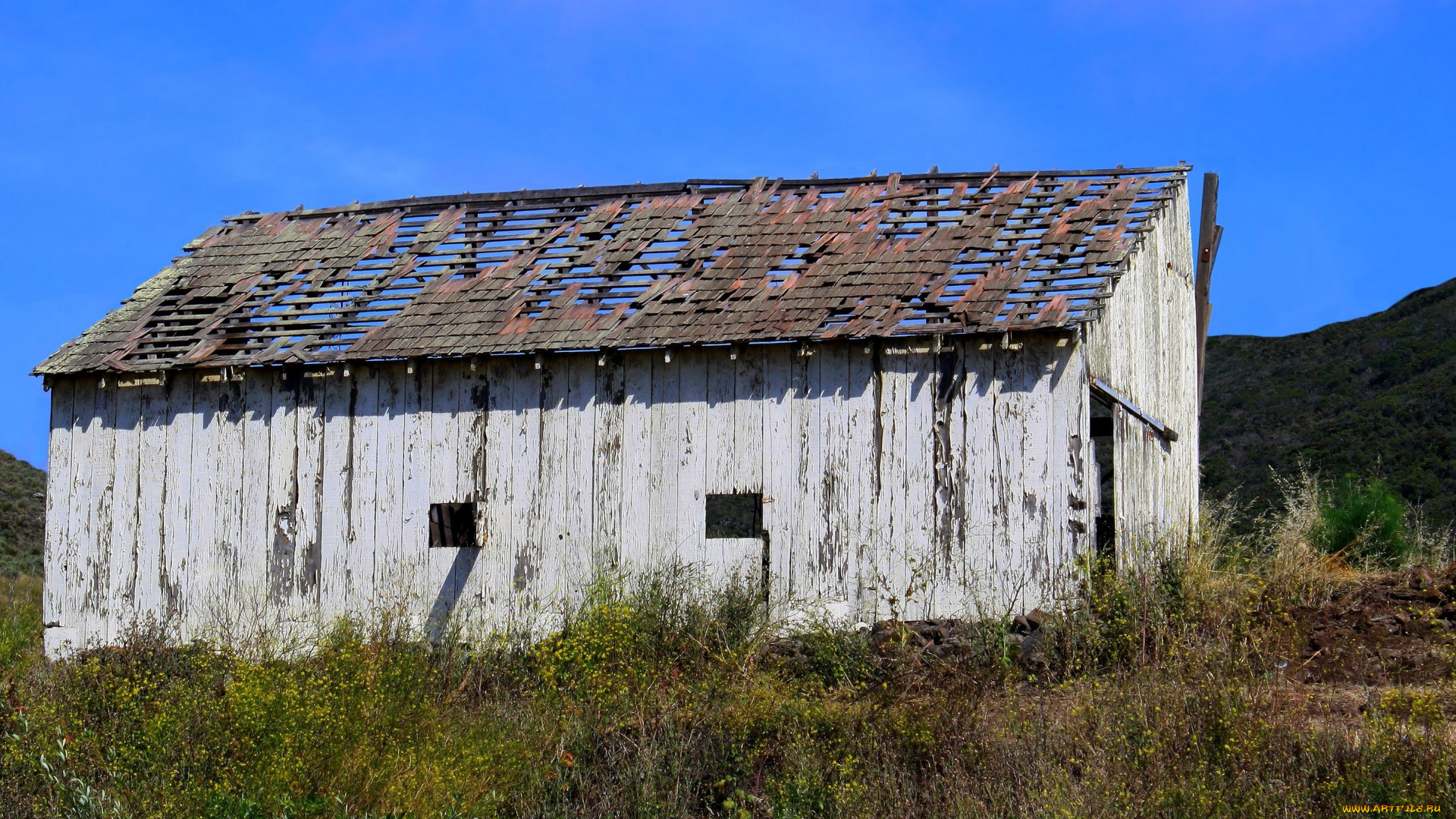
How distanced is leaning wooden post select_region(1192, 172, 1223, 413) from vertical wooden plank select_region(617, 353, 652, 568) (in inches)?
306

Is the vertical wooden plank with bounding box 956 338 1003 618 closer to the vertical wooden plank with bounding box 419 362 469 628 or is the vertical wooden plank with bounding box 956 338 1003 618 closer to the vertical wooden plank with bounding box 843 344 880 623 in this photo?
the vertical wooden plank with bounding box 843 344 880 623

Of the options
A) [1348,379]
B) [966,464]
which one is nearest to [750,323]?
[966,464]

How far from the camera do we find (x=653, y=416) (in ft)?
41.7

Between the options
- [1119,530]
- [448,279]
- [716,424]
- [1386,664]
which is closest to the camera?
[1386,664]

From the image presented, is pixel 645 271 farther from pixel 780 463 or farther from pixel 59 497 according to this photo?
pixel 59 497

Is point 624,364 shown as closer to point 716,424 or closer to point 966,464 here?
point 716,424

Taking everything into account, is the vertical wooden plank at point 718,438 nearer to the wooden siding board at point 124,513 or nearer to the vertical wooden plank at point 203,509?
the vertical wooden plank at point 203,509

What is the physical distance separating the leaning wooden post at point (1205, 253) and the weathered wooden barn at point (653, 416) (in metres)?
1.26

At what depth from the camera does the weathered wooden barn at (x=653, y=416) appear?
11867 millimetres

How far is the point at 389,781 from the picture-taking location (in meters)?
8.27

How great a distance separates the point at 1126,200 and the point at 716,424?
4.81 meters

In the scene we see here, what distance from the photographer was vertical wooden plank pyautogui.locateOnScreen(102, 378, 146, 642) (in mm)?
13734

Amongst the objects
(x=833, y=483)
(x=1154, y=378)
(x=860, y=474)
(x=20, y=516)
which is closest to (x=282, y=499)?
(x=833, y=483)

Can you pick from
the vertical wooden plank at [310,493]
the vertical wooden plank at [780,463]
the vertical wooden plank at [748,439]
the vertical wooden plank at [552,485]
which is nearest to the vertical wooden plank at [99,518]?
the vertical wooden plank at [310,493]
